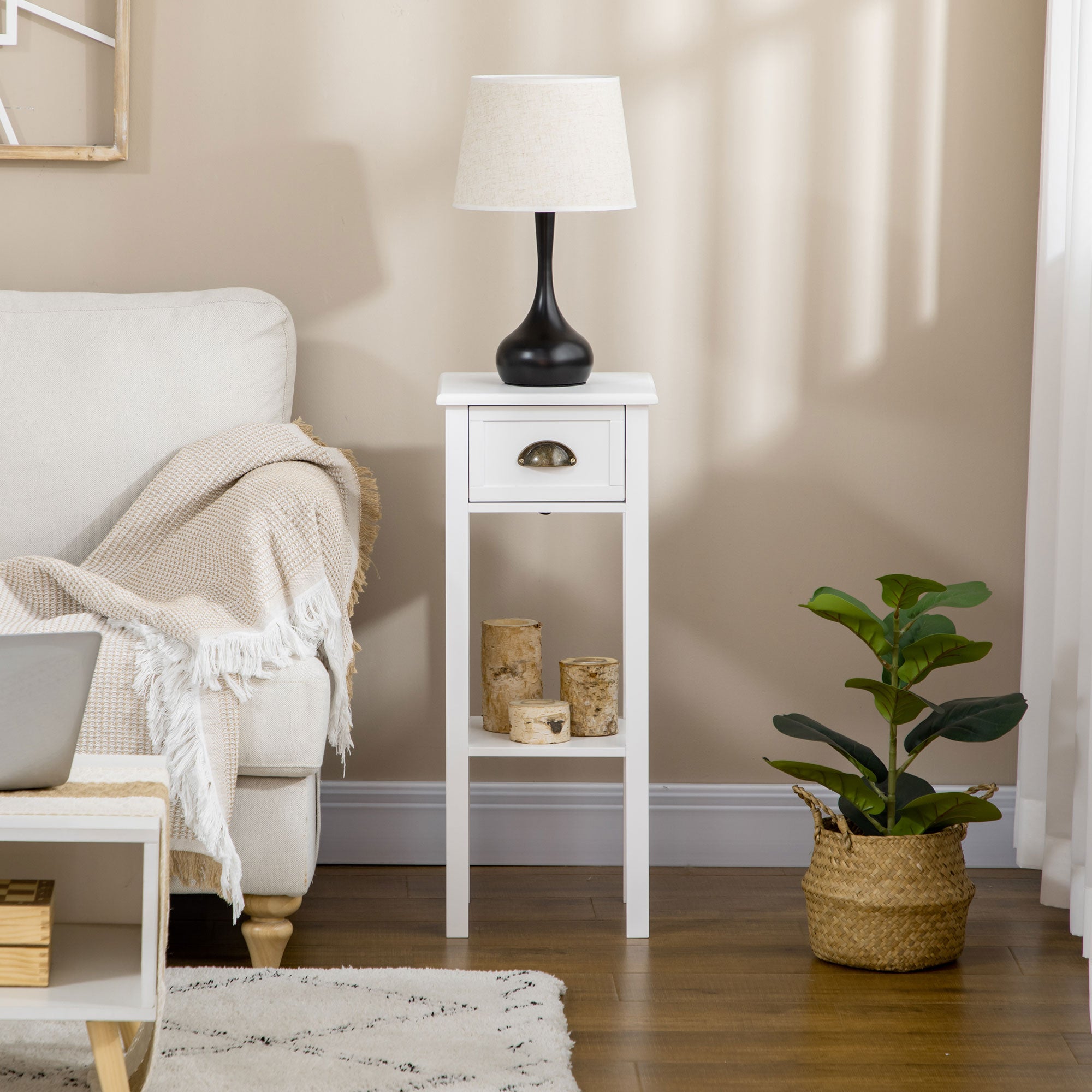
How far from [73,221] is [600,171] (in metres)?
0.97

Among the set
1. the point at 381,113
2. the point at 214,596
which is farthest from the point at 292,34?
the point at 214,596

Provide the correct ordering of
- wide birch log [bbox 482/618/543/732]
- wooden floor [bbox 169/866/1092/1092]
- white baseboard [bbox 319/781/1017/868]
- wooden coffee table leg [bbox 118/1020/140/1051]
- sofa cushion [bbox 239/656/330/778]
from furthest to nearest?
1. white baseboard [bbox 319/781/1017/868]
2. wide birch log [bbox 482/618/543/732]
3. sofa cushion [bbox 239/656/330/778]
4. wooden floor [bbox 169/866/1092/1092]
5. wooden coffee table leg [bbox 118/1020/140/1051]

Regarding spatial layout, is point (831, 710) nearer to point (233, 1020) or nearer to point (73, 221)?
point (233, 1020)

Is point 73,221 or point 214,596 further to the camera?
point 73,221

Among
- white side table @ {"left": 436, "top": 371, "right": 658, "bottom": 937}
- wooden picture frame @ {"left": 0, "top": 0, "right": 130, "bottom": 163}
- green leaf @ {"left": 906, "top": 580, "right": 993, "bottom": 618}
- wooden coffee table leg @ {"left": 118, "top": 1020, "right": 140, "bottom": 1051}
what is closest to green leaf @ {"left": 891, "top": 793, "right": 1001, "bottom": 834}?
green leaf @ {"left": 906, "top": 580, "right": 993, "bottom": 618}

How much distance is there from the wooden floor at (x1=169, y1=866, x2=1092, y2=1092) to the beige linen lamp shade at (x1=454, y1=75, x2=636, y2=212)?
1.05m

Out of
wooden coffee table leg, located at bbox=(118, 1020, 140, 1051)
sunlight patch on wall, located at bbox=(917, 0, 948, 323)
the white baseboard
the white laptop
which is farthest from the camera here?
the white baseboard

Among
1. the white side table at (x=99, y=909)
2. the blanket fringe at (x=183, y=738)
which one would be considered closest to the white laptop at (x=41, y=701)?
the white side table at (x=99, y=909)

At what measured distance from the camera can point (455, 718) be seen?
1914 millimetres

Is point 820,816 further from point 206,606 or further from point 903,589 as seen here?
point 206,606

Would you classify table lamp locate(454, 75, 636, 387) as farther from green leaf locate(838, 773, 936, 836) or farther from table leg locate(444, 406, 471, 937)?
green leaf locate(838, 773, 936, 836)

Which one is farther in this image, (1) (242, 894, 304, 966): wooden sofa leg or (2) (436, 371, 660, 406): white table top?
(2) (436, 371, 660, 406): white table top

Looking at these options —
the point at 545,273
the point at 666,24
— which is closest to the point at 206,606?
the point at 545,273

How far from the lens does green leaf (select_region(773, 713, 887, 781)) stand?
1821 millimetres
